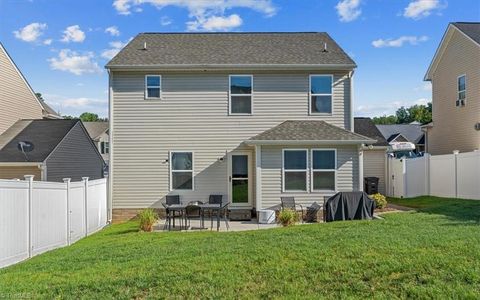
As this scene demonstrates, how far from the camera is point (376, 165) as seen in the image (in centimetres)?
2172

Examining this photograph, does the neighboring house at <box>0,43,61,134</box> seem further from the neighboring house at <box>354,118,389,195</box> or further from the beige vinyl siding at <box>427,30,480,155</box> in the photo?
the beige vinyl siding at <box>427,30,480,155</box>

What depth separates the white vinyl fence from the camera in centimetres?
724

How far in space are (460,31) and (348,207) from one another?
12.5 meters

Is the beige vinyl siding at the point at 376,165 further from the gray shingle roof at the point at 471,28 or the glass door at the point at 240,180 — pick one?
the glass door at the point at 240,180

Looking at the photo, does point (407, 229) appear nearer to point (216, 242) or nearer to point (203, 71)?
point (216, 242)

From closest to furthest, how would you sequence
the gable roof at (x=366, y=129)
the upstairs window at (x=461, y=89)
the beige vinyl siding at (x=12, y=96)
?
the upstairs window at (x=461, y=89), the beige vinyl siding at (x=12, y=96), the gable roof at (x=366, y=129)

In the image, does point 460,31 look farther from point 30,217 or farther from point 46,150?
point 46,150

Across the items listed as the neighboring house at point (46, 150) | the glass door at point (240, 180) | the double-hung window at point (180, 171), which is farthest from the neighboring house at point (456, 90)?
the neighboring house at point (46, 150)

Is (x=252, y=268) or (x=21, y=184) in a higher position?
(x=21, y=184)

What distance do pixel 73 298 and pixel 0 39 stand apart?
18.9m

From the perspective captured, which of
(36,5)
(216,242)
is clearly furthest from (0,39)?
(216,242)

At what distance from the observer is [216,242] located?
7652 millimetres

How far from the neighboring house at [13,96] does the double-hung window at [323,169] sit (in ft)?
48.1

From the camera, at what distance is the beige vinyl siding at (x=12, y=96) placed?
18688mm
